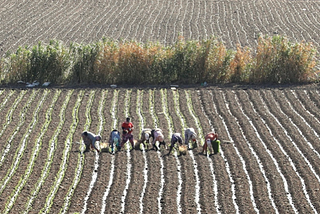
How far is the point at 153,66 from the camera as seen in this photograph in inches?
937

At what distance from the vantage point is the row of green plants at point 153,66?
23688 mm

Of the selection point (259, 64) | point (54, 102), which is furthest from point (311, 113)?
point (54, 102)

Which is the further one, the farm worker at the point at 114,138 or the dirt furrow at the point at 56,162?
the farm worker at the point at 114,138

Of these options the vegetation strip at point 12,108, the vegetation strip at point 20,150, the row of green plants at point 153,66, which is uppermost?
the vegetation strip at point 20,150

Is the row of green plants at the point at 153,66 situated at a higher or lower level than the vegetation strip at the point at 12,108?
lower

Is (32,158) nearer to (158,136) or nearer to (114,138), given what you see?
(114,138)

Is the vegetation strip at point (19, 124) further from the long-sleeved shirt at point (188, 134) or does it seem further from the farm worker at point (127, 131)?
the long-sleeved shirt at point (188, 134)

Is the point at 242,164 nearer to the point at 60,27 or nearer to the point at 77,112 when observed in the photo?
the point at 77,112

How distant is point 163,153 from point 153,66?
870 cm

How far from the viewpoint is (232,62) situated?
23.8 m

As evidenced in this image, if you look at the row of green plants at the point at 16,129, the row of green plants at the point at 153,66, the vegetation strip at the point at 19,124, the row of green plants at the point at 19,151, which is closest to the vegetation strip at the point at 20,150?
the row of green plants at the point at 19,151

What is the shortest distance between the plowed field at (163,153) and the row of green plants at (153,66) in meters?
1.23

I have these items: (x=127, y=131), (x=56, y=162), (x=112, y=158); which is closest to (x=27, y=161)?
(x=56, y=162)

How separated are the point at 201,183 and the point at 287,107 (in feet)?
24.9
